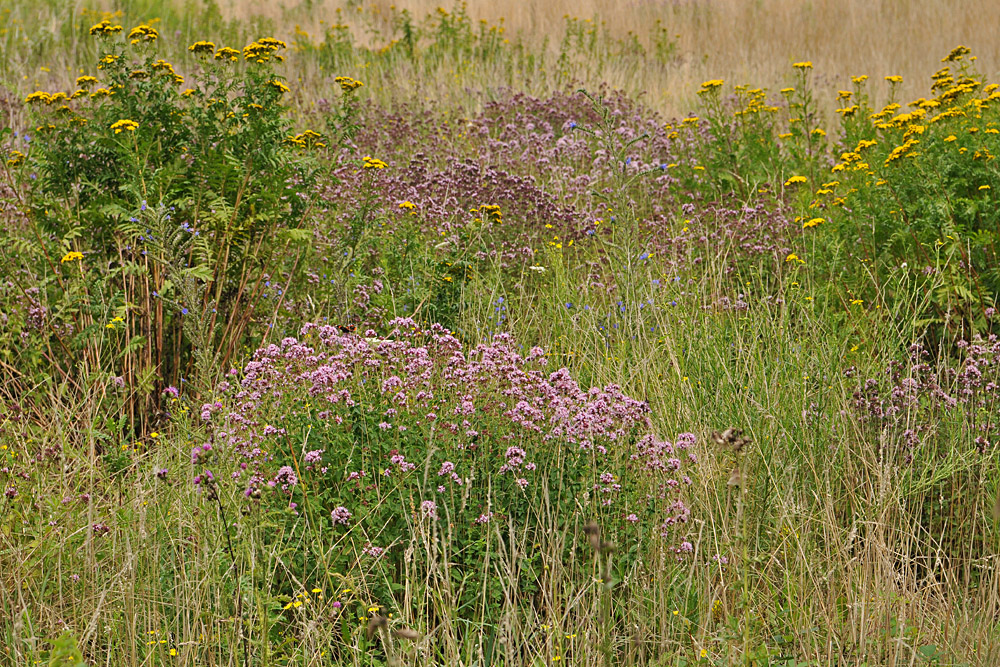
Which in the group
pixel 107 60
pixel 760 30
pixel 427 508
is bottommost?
pixel 427 508

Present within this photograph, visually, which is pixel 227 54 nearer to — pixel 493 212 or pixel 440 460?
pixel 493 212

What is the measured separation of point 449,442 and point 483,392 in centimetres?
29

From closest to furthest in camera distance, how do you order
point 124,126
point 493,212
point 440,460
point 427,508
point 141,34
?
1. point 427,508
2. point 440,460
3. point 124,126
4. point 141,34
5. point 493,212

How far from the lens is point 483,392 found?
9.65 feet

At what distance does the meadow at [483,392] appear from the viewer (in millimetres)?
2318

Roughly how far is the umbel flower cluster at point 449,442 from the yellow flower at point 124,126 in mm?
1450

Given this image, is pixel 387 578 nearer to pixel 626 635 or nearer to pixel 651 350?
pixel 626 635

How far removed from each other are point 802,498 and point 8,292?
3.57m

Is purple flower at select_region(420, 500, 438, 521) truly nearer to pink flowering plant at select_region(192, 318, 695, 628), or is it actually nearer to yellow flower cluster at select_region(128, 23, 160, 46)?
pink flowering plant at select_region(192, 318, 695, 628)

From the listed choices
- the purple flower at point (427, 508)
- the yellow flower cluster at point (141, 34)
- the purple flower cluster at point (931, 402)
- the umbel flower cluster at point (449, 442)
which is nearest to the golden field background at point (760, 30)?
the yellow flower cluster at point (141, 34)

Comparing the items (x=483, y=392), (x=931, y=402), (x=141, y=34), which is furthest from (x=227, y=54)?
(x=931, y=402)

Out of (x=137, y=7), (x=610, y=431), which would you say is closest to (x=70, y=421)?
(x=610, y=431)

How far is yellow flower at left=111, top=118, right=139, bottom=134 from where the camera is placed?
3.77 meters

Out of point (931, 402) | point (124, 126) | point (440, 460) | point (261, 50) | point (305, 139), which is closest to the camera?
point (440, 460)
